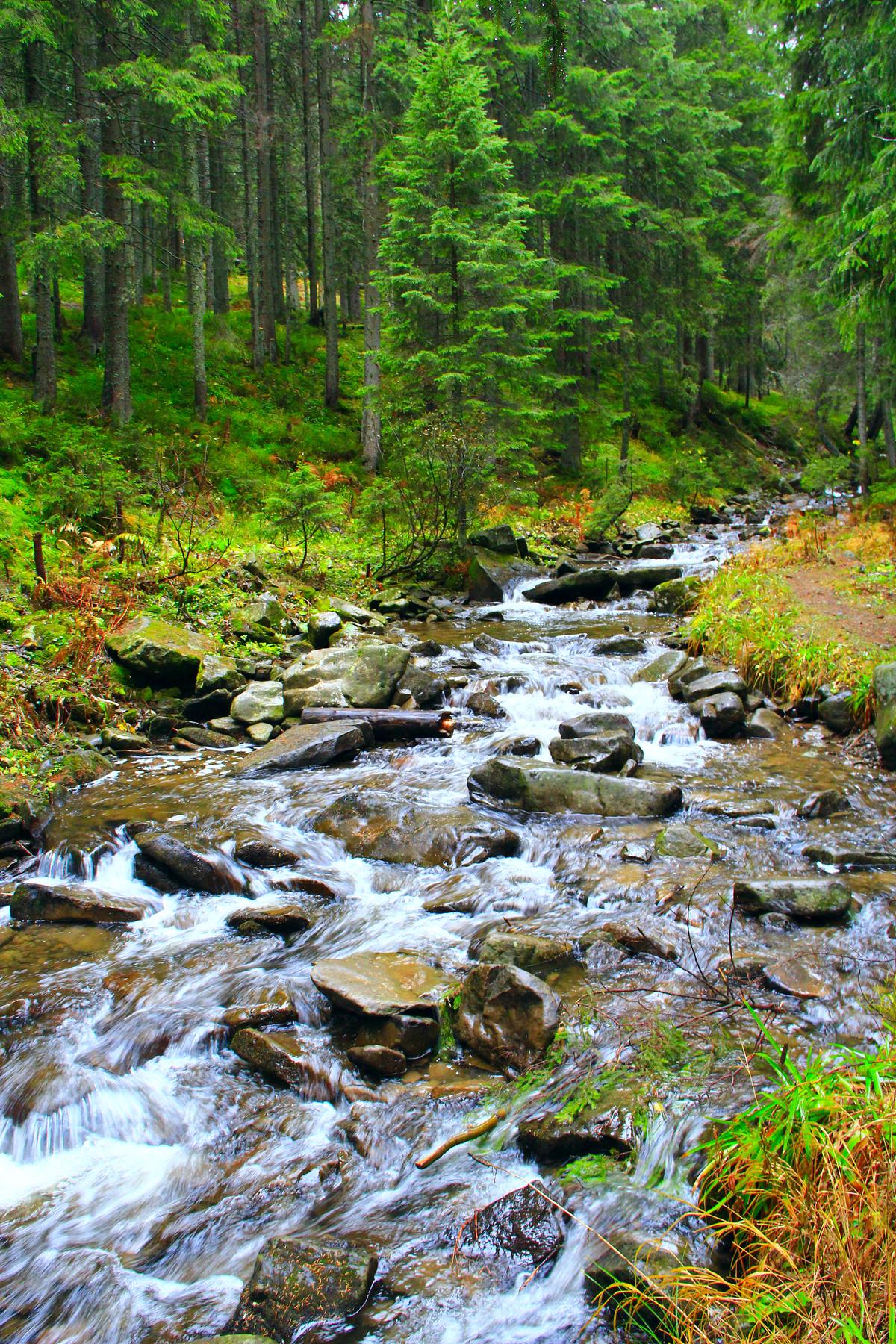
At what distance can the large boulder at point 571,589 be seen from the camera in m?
15.8

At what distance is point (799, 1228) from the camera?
8.54 ft

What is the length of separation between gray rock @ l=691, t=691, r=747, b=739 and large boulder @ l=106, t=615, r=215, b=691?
19.6 feet

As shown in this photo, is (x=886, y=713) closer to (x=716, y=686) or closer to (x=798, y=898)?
(x=716, y=686)

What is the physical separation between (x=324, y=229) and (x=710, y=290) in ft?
46.4

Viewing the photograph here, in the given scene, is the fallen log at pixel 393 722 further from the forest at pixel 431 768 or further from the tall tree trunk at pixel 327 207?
the tall tree trunk at pixel 327 207

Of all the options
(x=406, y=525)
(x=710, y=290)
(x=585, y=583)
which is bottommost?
(x=585, y=583)

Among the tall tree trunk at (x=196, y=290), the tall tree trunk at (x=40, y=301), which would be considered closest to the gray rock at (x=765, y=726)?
the tall tree trunk at (x=40, y=301)

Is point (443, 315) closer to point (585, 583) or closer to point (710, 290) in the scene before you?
point (585, 583)

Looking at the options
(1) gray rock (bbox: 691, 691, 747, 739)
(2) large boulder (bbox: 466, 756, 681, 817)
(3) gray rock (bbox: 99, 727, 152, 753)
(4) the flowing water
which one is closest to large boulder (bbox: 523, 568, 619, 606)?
(1) gray rock (bbox: 691, 691, 747, 739)

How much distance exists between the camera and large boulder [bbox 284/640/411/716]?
945 cm

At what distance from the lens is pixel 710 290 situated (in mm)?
29141

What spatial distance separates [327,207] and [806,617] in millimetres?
21161

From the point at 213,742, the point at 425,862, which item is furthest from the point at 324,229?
the point at 425,862

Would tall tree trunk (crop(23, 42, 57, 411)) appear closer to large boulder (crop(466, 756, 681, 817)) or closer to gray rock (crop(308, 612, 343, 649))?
gray rock (crop(308, 612, 343, 649))
